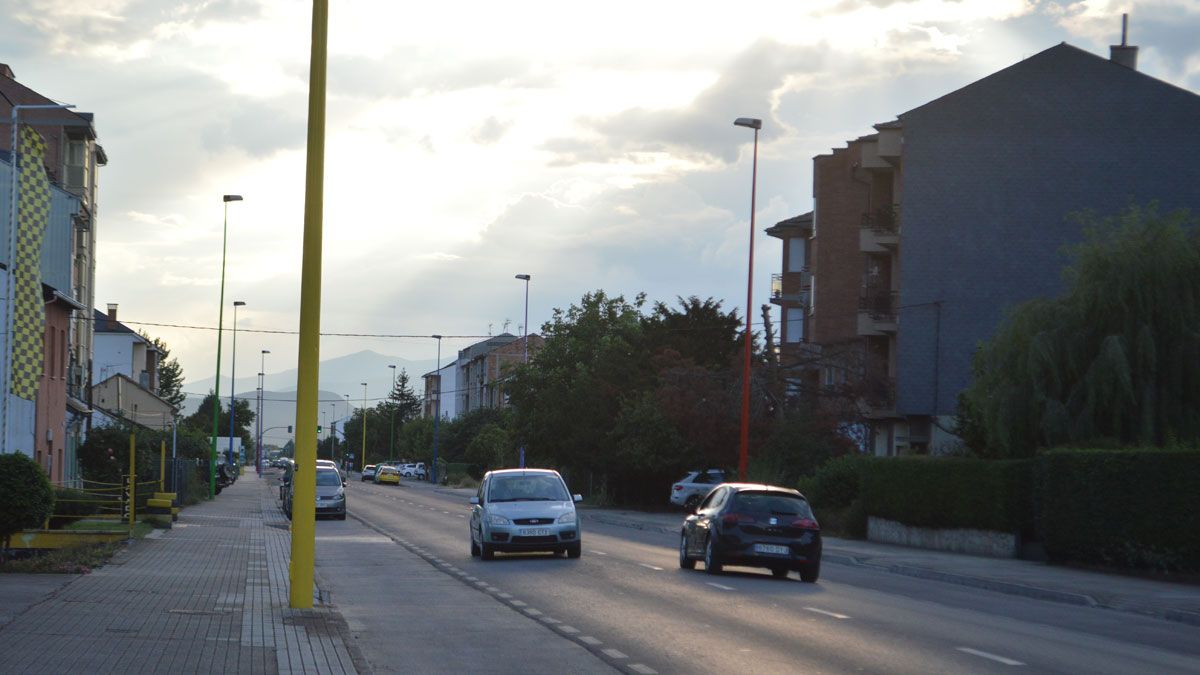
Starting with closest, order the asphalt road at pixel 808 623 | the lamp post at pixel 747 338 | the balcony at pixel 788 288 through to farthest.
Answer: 1. the asphalt road at pixel 808 623
2. the lamp post at pixel 747 338
3. the balcony at pixel 788 288

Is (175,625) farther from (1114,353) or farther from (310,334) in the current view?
(1114,353)

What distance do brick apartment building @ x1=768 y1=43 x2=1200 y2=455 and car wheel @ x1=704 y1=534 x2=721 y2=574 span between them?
2419cm

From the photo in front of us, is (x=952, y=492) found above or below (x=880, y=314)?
below

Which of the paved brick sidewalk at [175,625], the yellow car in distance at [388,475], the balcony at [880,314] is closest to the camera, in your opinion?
the paved brick sidewalk at [175,625]

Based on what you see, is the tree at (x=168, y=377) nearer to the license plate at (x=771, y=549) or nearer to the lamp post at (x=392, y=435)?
the lamp post at (x=392, y=435)

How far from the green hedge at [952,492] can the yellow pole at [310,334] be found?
60.2 ft

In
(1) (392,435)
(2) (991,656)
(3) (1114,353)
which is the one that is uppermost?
(3) (1114,353)

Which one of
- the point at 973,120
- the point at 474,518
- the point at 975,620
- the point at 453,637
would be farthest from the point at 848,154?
the point at 453,637

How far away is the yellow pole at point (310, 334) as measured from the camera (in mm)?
15438

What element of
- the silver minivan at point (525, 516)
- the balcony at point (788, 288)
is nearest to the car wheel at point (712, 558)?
the silver minivan at point (525, 516)

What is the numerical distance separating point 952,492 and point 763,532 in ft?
34.3

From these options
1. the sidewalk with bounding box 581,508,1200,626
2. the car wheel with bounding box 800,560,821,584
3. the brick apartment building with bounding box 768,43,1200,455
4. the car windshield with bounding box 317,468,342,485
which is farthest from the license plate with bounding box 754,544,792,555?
the car windshield with bounding box 317,468,342,485

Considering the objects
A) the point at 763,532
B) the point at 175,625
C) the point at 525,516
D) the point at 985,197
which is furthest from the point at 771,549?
the point at 985,197

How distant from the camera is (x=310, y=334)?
15531mm
